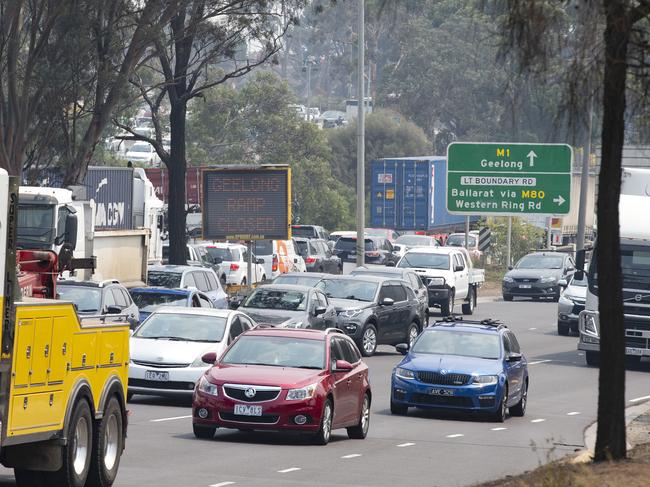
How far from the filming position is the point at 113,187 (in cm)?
3966

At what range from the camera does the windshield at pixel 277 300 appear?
2856 centimetres

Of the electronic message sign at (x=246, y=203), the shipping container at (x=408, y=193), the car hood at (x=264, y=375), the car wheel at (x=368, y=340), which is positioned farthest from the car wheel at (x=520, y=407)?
the shipping container at (x=408, y=193)

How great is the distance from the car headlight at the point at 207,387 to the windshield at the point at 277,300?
422 inches

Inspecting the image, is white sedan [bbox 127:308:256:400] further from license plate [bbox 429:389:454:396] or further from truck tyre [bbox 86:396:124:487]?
truck tyre [bbox 86:396:124:487]

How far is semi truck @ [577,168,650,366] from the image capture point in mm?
29750

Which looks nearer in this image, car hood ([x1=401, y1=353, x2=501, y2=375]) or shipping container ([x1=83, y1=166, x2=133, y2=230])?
car hood ([x1=401, y1=353, x2=501, y2=375])

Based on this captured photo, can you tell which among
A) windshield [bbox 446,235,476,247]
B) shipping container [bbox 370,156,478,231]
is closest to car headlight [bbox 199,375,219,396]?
shipping container [bbox 370,156,478,231]

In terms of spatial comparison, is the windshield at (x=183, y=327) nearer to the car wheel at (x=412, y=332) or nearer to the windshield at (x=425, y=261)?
the car wheel at (x=412, y=332)

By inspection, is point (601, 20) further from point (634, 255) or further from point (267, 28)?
point (267, 28)

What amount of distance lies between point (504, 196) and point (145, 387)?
3157cm

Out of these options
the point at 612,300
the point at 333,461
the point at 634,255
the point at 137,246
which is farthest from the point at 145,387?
the point at 137,246

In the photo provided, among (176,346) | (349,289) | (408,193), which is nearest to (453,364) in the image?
(176,346)

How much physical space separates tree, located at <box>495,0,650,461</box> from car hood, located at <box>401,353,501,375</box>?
8.83 metres

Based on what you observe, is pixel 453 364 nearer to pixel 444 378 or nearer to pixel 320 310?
pixel 444 378
